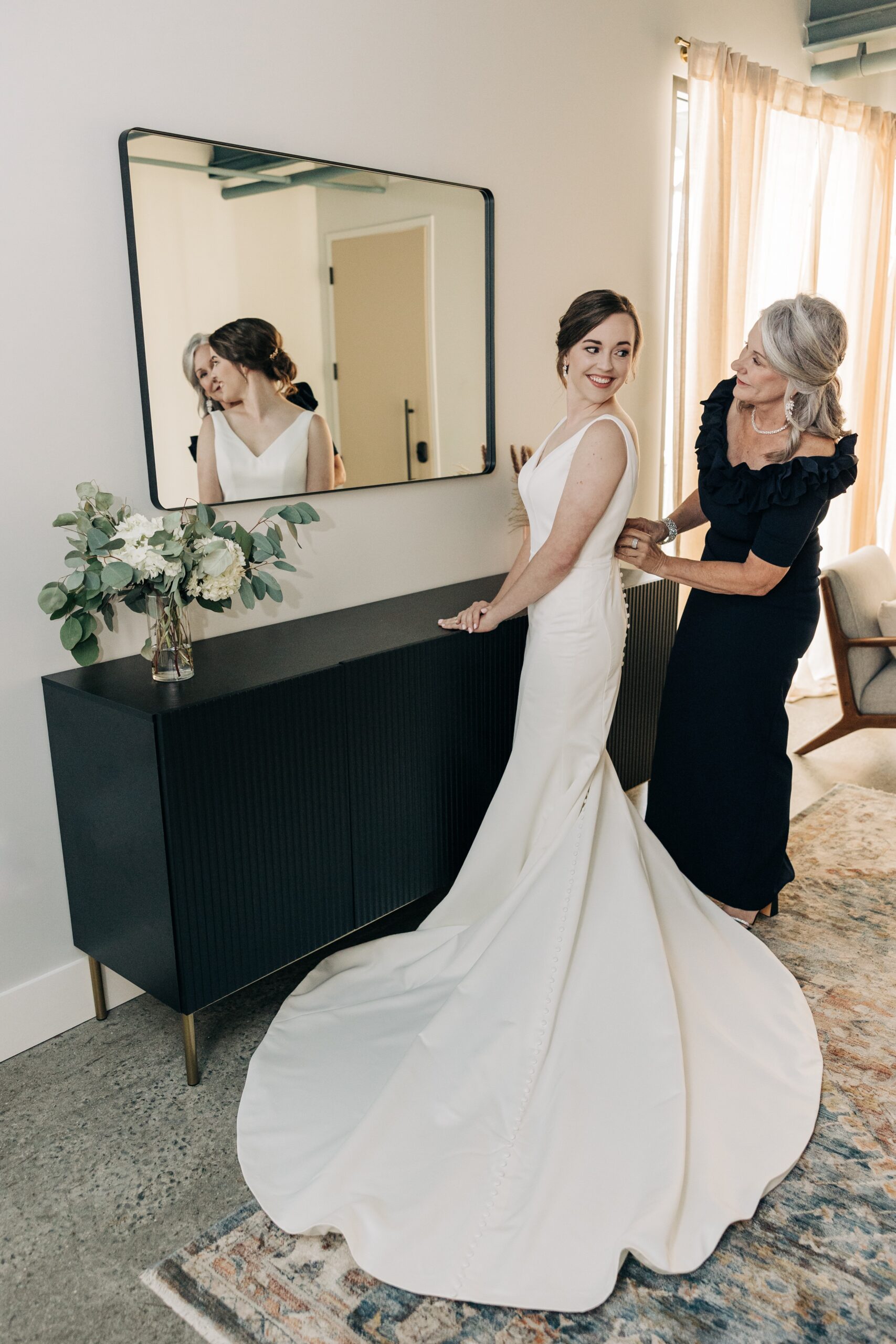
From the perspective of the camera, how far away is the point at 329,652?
7.52 ft

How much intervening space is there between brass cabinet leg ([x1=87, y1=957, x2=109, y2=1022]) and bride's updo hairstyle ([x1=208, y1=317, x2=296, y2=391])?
4.72 feet

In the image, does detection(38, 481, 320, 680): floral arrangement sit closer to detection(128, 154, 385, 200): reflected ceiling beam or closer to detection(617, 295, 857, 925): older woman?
detection(128, 154, 385, 200): reflected ceiling beam

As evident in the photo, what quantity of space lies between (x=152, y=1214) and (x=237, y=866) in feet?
2.11

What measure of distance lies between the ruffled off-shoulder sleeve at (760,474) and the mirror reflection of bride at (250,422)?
3.28 feet

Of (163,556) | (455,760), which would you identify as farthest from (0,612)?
(455,760)

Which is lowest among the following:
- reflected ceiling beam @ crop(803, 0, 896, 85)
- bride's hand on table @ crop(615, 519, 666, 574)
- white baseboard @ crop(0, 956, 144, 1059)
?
white baseboard @ crop(0, 956, 144, 1059)

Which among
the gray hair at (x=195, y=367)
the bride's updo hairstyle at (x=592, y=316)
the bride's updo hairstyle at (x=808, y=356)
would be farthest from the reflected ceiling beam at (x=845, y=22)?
the gray hair at (x=195, y=367)

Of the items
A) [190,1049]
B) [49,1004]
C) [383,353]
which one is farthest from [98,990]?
[383,353]

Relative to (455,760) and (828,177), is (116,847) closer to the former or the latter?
(455,760)

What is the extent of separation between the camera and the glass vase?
206 cm

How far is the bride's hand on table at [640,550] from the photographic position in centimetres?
243

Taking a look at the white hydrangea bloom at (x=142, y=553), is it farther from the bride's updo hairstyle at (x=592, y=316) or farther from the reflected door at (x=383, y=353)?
the bride's updo hairstyle at (x=592, y=316)

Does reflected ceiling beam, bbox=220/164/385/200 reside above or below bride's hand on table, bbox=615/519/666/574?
above

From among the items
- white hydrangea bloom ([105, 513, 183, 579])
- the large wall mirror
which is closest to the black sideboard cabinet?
white hydrangea bloom ([105, 513, 183, 579])
